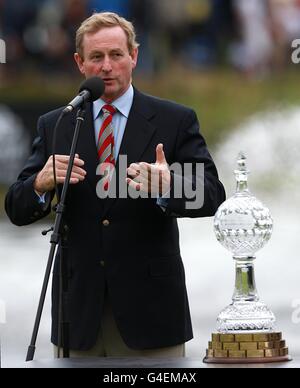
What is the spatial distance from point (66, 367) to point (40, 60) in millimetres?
9974

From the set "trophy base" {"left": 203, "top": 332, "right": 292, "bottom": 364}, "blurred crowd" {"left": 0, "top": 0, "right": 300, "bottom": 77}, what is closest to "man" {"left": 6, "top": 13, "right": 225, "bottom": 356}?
"trophy base" {"left": 203, "top": 332, "right": 292, "bottom": 364}

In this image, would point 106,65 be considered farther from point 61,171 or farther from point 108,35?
point 61,171

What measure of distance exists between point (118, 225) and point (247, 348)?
763mm

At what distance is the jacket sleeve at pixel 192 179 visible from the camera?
11.8ft

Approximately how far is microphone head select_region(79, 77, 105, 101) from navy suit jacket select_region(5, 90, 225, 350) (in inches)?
10.5

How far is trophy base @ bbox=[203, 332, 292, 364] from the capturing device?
10.1ft

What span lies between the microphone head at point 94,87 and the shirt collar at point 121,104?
0.26 m

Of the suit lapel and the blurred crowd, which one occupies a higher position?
the blurred crowd

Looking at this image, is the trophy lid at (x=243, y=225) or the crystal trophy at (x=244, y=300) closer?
the crystal trophy at (x=244, y=300)

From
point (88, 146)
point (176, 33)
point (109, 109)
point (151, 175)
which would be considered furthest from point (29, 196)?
point (176, 33)

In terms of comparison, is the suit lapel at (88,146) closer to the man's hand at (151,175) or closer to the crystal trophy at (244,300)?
the man's hand at (151,175)

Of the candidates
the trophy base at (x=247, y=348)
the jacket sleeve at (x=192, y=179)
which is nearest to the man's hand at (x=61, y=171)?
the jacket sleeve at (x=192, y=179)

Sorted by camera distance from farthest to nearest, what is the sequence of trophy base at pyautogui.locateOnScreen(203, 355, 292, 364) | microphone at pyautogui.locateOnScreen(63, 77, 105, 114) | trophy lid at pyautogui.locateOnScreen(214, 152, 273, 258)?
microphone at pyautogui.locateOnScreen(63, 77, 105, 114) < trophy lid at pyautogui.locateOnScreen(214, 152, 273, 258) < trophy base at pyautogui.locateOnScreen(203, 355, 292, 364)

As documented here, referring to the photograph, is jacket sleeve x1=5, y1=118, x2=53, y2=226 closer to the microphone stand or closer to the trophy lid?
the microphone stand
